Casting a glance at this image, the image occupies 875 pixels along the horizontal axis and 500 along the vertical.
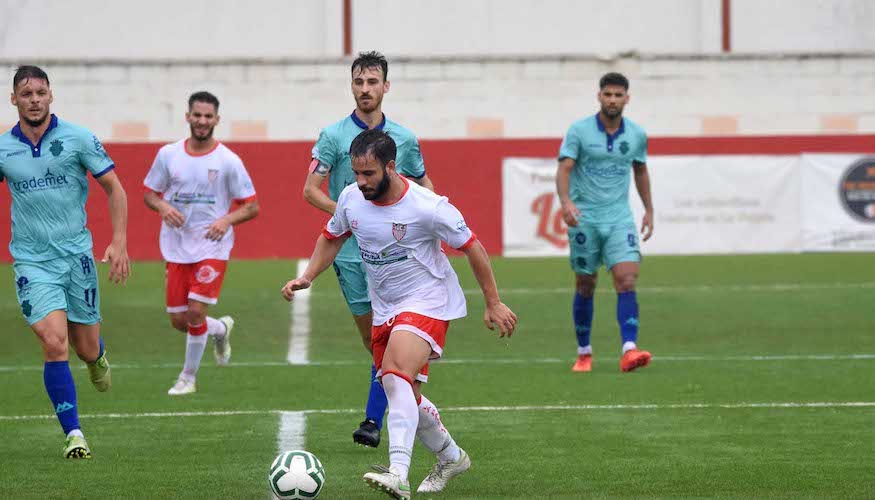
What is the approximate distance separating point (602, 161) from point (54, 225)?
16.2 ft

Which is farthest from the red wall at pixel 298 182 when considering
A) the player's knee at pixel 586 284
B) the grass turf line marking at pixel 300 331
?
the player's knee at pixel 586 284

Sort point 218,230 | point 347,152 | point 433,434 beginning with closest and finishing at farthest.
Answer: point 433,434 → point 347,152 → point 218,230

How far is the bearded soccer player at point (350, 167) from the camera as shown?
8492 mm

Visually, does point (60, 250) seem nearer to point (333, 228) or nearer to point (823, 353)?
point (333, 228)

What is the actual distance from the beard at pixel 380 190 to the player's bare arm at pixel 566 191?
4.62 metres

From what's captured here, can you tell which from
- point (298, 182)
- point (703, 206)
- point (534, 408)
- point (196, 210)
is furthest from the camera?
point (298, 182)

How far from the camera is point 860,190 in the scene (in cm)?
2280

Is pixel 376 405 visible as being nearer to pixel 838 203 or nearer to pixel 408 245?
pixel 408 245

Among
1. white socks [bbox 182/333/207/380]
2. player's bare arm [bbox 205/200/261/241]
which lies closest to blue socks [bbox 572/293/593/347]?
player's bare arm [bbox 205/200/261/241]

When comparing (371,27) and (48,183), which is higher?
(371,27)

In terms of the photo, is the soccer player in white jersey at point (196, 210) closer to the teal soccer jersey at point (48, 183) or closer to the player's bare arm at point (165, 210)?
the player's bare arm at point (165, 210)

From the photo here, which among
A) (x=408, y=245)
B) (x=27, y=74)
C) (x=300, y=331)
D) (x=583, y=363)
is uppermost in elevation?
(x=27, y=74)

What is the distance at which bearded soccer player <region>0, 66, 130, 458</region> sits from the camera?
8102 mm

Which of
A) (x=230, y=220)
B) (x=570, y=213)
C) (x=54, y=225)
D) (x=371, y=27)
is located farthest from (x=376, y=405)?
(x=371, y=27)
